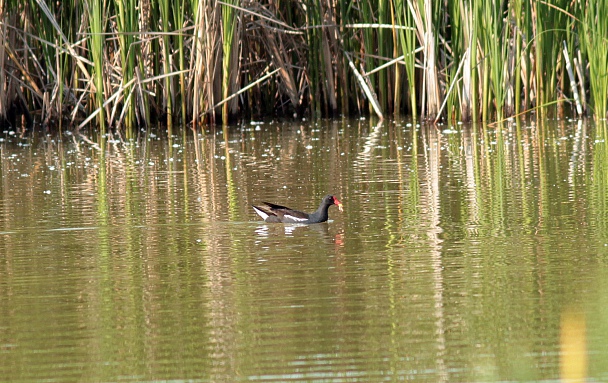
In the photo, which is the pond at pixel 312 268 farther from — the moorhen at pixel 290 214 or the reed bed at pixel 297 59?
the reed bed at pixel 297 59

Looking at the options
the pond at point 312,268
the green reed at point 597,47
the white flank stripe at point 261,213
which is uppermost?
the green reed at point 597,47

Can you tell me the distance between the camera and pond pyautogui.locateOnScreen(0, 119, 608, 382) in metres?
5.11

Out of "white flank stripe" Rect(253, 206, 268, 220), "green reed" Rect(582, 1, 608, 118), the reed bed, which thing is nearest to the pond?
"white flank stripe" Rect(253, 206, 268, 220)

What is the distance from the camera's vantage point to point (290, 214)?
9.00 m

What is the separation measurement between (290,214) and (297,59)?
10.3m

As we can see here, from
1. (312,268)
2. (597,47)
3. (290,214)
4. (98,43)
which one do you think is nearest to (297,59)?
(98,43)

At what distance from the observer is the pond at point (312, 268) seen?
511cm

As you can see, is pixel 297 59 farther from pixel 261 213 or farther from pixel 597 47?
pixel 261 213

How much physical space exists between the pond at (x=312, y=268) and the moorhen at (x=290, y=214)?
9 cm

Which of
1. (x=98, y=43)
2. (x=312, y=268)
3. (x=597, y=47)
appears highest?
(x=98, y=43)

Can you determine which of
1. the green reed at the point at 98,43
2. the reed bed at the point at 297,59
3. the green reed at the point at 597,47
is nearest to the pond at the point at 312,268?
the green reed at the point at 597,47

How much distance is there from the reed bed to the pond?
7.68 feet

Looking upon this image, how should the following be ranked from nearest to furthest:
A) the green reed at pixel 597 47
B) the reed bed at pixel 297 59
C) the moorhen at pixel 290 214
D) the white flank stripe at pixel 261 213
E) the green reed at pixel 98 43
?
the moorhen at pixel 290 214, the white flank stripe at pixel 261 213, the green reed at pixel 597 47, the reed bed at pixel 297 59, the green reed at pixel 98 43

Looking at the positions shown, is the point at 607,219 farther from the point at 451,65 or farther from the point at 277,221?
the point at 451,65
